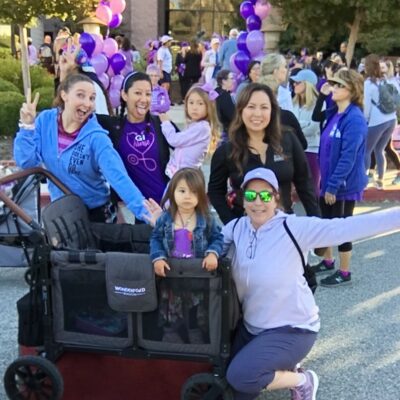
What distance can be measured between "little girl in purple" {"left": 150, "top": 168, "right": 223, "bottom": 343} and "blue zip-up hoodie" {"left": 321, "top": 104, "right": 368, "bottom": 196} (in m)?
2.00

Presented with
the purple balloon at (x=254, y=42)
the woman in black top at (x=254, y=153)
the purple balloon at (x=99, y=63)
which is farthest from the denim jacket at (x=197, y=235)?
the purple balloon at (x=254, y=42)

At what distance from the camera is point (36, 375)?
3.14 metres

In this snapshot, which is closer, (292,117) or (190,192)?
(190,192)

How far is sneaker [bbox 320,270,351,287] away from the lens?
523 centimetres

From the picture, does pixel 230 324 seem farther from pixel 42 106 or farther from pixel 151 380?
pixel 42 106

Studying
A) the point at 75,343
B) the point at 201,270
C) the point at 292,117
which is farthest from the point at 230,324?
the point at 292,117

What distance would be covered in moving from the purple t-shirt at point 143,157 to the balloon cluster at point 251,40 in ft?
17.1

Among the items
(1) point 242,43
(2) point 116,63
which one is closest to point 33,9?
(2) point 116,63

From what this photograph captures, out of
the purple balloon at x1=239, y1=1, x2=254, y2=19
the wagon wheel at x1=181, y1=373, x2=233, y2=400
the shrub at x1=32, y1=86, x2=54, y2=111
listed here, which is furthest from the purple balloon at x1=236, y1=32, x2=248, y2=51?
the wagon wheel at x1=181, y1=373, x2=233, y2=400

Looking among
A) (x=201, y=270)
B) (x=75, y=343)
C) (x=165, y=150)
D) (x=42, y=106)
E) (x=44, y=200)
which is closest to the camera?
(x=201, y=270)

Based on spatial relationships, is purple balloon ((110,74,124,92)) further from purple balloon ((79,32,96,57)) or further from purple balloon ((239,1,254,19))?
purple balloon ((239,1,254,19))

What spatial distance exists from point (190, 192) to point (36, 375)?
1.14m

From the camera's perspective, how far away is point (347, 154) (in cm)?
495

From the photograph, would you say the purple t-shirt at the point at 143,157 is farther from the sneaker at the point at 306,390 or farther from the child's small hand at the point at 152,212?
the sneaker at the point at 306,390
